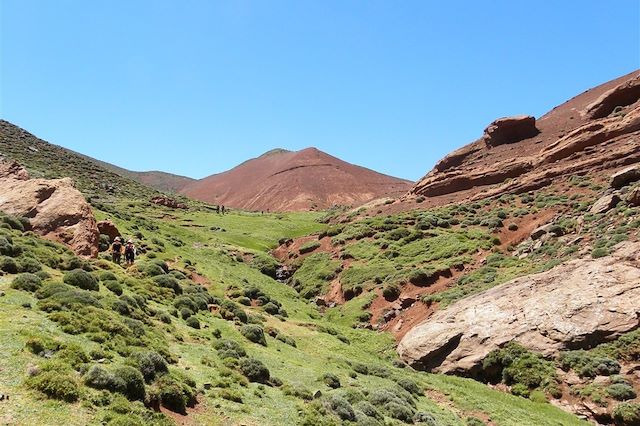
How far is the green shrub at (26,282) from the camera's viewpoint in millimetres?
20344

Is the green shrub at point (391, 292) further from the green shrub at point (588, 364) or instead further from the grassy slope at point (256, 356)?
the green shrub at point (588, 364)

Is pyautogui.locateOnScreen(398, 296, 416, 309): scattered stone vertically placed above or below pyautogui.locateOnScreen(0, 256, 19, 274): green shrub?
below

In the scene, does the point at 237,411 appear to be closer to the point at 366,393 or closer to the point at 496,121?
the point at 366,393

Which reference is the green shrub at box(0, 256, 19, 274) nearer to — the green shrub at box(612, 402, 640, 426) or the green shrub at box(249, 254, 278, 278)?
the green shrub at box(612, 402, 640, 426)

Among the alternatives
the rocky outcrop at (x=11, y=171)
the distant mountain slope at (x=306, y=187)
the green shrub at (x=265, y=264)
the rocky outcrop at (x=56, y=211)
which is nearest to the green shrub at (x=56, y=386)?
the rocky outcrop at (x=56, y=211)

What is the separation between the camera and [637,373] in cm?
2338

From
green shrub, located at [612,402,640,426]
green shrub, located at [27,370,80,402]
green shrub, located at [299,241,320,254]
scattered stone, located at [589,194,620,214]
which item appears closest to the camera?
green shrub, located at [27,370,80,402]

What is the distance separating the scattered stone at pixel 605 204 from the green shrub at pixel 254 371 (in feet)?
116

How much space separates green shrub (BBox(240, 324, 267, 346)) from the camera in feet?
84.8

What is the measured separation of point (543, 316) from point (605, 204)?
64.7 feet

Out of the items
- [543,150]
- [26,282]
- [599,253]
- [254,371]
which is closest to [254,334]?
[254,371]

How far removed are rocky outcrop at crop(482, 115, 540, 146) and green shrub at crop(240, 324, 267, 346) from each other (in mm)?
68213

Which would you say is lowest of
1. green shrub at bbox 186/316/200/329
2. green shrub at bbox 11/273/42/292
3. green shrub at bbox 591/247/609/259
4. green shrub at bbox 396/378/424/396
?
green shrub at bbox 396/378/424/396

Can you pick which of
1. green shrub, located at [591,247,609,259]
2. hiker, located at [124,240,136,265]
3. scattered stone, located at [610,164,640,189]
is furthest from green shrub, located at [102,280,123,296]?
scattered stone, located at [610,164,640,189]
